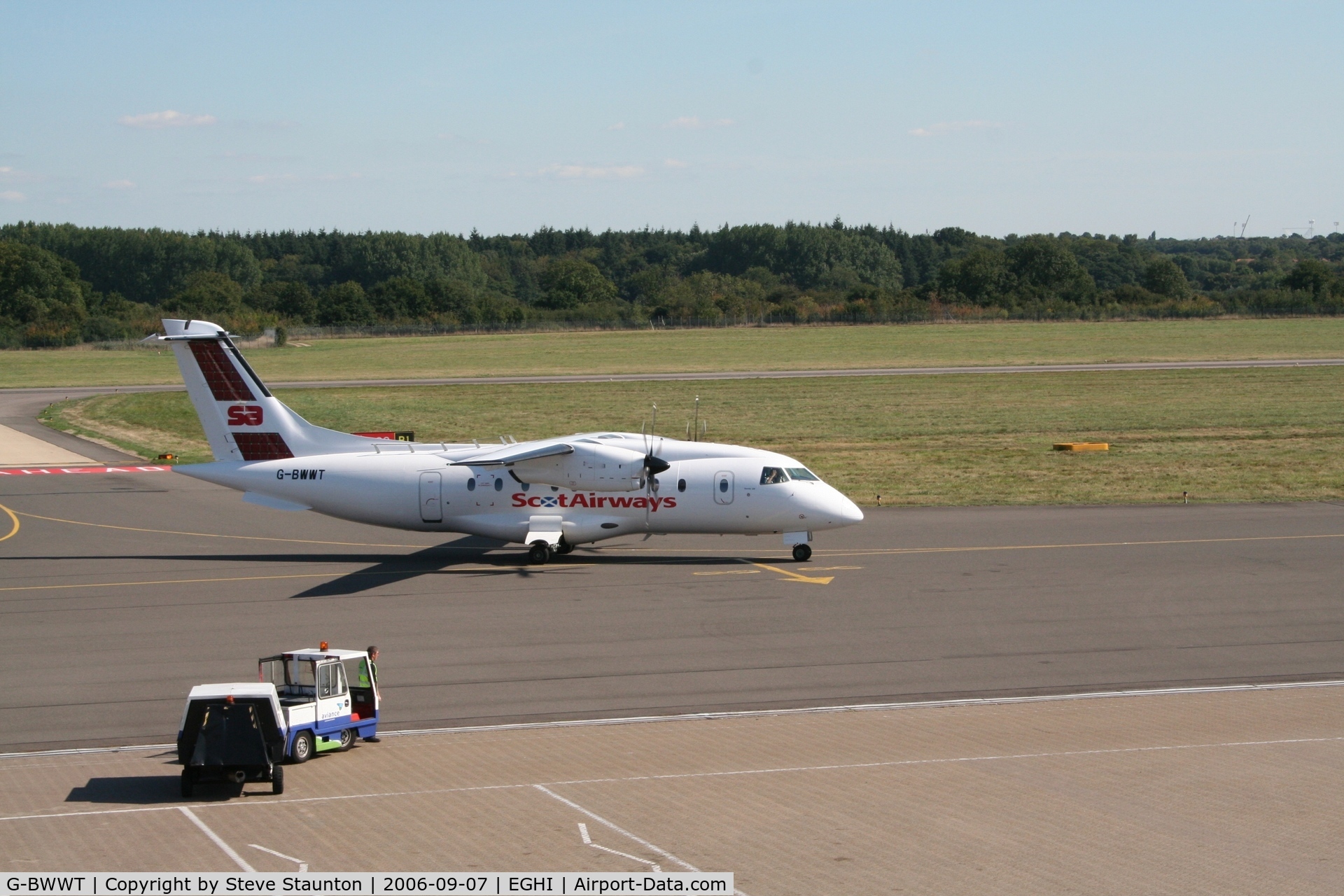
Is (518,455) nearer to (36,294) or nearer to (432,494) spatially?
(432,494)

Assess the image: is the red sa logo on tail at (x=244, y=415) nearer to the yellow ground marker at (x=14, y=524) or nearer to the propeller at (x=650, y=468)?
the yellow ground marker at (x=14, y=524)

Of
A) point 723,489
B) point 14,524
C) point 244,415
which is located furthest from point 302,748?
point 14,524

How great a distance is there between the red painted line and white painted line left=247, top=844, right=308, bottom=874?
3726 cm

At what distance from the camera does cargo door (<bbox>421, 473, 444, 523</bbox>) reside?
30781 millimetres

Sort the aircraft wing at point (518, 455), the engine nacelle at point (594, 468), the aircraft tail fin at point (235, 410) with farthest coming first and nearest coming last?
1. the aircraft tail fin at point (235, 410)
2. the engine nacelle at point (594, 468)
3. the aircraft wing at point (518, 455)

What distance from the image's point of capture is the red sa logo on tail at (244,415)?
Result: 31812mm

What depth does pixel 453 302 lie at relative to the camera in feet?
563

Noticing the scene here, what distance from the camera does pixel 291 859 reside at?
1292 cm

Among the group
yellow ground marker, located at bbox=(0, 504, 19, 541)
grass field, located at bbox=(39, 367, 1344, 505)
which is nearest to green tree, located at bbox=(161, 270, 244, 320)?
grass field, located at bbox=(39, 367, 1344, 505)

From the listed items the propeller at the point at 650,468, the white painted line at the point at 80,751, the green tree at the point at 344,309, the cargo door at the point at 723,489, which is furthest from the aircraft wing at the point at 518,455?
the green tree at the point at 344,309

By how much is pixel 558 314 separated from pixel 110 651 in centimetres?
14505

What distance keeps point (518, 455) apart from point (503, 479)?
182 cm

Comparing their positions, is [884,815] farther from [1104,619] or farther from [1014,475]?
[1014,475]

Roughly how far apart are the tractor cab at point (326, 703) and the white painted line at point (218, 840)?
1940mm
